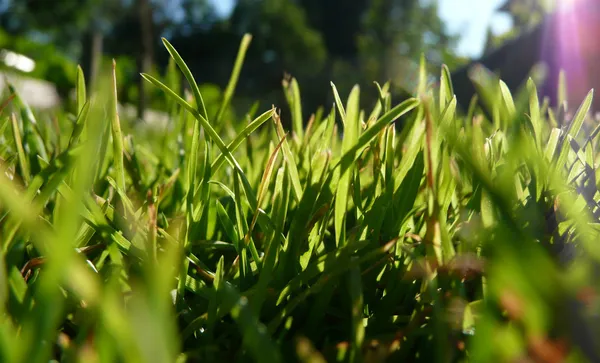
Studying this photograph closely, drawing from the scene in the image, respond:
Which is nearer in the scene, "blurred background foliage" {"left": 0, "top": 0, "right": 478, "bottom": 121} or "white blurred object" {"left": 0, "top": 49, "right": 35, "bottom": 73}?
"white blurred object" {"left": 0, "top": 49, "right": 35, "bottom": 73}

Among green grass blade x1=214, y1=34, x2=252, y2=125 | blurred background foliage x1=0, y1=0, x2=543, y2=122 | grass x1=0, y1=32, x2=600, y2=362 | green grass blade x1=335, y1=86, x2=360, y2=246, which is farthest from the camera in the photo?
blurred background foliage x1=0, y1=0, x2=543, y2=122

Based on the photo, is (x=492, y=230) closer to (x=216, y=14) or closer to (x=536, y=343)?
(x=536, y=343)

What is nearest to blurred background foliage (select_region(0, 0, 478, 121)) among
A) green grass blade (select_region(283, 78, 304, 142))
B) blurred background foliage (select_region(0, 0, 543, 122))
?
blurred background foliage (select_region(0, 0, 543, 122))

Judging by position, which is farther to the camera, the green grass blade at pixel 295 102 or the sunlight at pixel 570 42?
the sunlight at pixel 570 42

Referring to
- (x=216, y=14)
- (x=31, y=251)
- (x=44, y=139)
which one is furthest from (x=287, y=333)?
(x=216, y=14)

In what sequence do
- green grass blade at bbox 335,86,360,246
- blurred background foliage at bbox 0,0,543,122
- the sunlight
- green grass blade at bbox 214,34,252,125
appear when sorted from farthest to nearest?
blurred background foliage at bbox 0,0,543,122 → the sunlight → green grass blade at bbox 214,34,252,125 → green grass blade at bbox 335,86,360,246

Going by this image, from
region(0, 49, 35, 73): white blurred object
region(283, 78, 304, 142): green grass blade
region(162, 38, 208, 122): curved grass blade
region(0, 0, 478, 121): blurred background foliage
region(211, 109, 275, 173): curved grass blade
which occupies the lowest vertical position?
region(0, 0, 478, 121): blurred background foliage

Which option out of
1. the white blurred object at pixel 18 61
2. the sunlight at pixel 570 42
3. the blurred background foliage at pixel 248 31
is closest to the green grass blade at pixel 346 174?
the white blurred object at pixel 18 61

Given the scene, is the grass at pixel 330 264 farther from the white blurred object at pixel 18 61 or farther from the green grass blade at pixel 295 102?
the white blurred object at pixel 18 61

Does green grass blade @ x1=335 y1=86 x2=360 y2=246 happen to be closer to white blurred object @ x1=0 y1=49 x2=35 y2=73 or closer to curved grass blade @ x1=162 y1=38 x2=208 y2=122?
curved grass blade @ x1=162 y1=38 x2=208 y2=122
